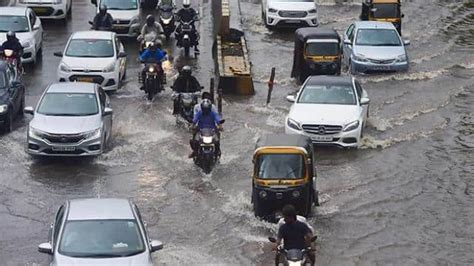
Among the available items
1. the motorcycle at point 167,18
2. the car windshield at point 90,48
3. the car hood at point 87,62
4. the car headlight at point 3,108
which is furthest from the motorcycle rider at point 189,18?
the car headlight at point 3,108

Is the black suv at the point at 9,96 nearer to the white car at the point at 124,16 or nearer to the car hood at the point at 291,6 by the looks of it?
the white car at the point at 124,16

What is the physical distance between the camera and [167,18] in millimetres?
37500

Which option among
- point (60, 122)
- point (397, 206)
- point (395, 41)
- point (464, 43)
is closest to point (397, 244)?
point (397, 206)

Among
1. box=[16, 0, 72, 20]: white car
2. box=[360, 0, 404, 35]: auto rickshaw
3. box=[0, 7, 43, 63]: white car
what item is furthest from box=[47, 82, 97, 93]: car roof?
box=[360, 0, 404, 35]: auto rickshaw

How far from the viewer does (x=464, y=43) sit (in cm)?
4019

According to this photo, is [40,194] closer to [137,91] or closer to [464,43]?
[137,91]

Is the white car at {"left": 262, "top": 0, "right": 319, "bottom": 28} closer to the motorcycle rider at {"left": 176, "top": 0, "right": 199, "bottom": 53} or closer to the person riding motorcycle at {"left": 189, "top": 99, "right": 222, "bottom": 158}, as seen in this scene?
the motorcycle rider at {"left": 176, "top": 0, "right": 199, "bottom": 53}

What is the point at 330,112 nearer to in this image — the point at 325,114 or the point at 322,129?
the point at 325,114

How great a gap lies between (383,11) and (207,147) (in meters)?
18.9

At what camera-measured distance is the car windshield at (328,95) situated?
26562 mm

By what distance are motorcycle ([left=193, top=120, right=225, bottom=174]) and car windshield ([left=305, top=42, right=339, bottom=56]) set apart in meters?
10.5

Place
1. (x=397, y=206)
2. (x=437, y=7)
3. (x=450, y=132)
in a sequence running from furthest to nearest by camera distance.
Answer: (x=437, y=7), (x=450, y=132), (x=397, y=206)

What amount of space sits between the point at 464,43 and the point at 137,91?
1361cm

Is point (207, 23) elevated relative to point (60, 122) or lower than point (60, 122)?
lower
